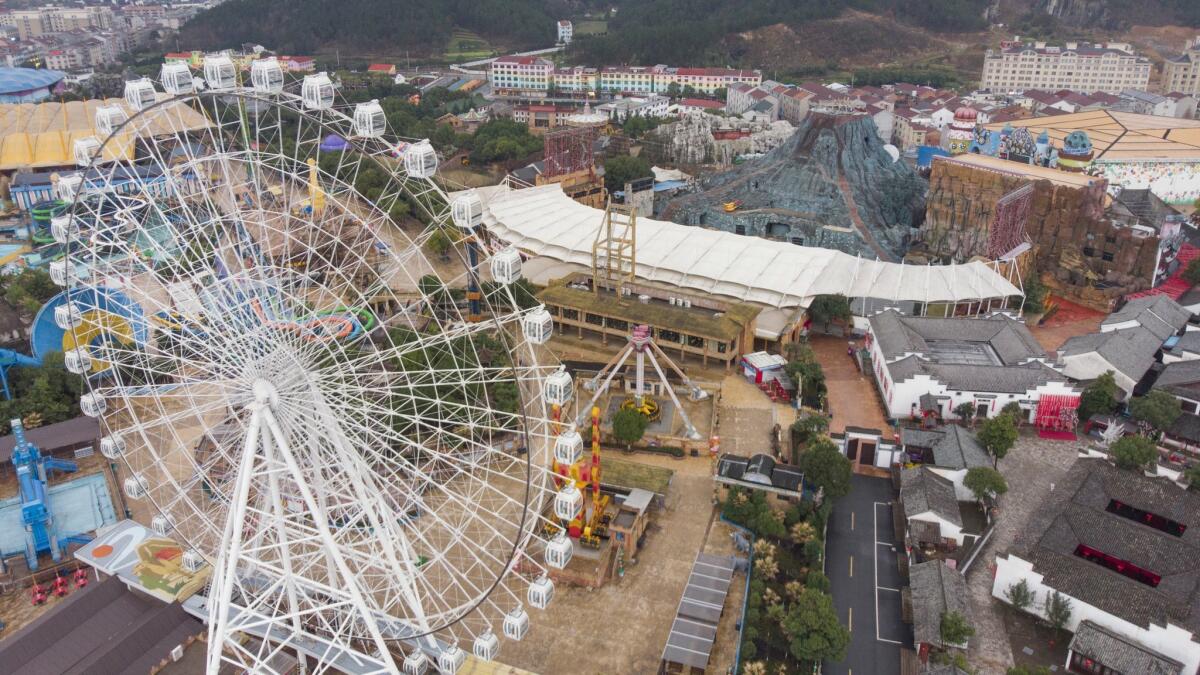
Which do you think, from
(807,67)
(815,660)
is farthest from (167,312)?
(807,67)

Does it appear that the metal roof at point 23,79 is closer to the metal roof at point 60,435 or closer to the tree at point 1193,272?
the metal roof at point 60,435

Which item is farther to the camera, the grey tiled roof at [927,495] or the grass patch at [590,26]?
the grass patch at [590,26]

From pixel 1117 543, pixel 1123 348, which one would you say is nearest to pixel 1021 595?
pixel 1117 543

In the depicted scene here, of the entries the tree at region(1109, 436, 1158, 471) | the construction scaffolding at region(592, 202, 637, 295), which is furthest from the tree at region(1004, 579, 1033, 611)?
the construction scaffolding at region(592, 202, 637, 295)

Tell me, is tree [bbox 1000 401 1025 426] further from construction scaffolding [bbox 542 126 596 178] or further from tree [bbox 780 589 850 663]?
construction scaffolding [bbox 542 126 596 178]

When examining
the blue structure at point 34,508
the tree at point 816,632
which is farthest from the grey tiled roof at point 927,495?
the blue structure at point 34,508
